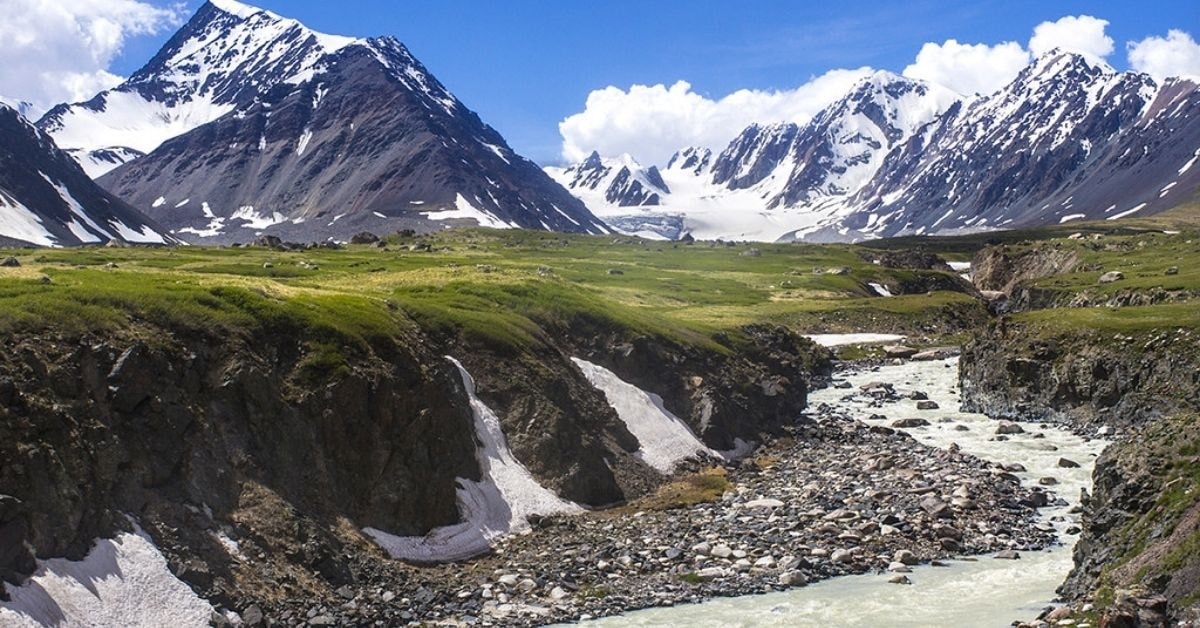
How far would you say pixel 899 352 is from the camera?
112 m

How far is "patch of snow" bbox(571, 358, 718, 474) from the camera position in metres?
58.4

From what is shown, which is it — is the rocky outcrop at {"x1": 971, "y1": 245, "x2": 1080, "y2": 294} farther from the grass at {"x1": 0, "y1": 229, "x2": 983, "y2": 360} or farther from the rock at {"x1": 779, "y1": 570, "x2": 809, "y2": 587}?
the rock at {"x1": 779, "y1": 570, "x2": 809, "y2": 587}

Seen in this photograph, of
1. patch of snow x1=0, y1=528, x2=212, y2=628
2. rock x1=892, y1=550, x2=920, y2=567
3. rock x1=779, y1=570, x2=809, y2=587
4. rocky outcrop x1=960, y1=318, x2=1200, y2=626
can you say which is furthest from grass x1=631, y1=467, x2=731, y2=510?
patch of snow x1=0, y1=528, x2=212, y2=628

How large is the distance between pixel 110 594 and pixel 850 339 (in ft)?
335

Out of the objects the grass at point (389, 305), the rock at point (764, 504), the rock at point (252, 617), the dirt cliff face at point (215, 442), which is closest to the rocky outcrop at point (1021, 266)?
the grass at point (389, 305)

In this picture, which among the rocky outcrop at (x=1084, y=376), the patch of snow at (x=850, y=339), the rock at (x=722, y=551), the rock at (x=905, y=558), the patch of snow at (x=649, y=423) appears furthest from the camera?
the patch of snow at (x=850, y=339)

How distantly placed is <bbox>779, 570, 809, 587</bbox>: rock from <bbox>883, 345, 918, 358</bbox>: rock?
76.6 metres

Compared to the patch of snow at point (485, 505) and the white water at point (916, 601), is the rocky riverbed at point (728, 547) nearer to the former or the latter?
the white water at point (916, 601)

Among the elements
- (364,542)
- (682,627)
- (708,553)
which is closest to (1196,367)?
(708,553)

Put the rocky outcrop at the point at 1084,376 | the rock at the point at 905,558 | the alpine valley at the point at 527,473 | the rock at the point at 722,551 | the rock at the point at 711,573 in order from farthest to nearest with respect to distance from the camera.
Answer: the rocky outcrop at the point at 1084,376
the rock at the point at 722,551
the rock at the point at 905,558
the rock at the point at 711,573
the alpine valley at the point at 527,473

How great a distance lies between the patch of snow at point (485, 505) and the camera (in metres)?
41.9

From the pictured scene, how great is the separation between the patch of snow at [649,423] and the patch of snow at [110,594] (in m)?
29.8

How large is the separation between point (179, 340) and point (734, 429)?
3673cm

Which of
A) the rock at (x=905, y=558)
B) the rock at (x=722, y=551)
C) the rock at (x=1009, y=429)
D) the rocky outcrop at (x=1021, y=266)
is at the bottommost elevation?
the rock at (x=905, y=558)
